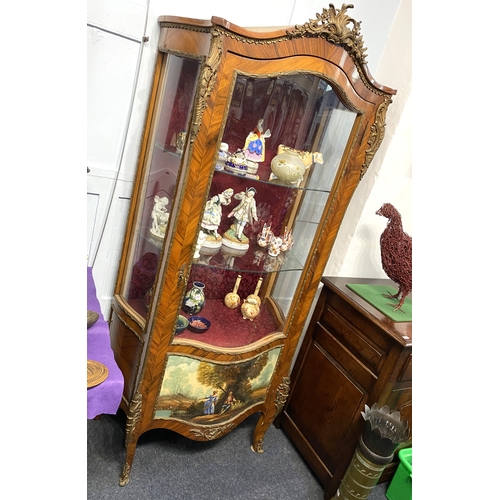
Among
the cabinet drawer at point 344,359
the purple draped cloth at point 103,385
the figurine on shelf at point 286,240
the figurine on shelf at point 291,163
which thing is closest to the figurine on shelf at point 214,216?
the figurine on shelf at point 291,163

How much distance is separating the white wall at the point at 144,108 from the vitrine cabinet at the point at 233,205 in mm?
78

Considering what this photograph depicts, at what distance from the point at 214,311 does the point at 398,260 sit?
893 mm

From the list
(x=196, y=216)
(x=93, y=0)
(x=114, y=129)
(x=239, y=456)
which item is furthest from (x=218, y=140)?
(x=239, y=456)

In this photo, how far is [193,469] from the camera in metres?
2.02

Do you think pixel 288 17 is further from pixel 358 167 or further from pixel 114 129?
pixel 114 129

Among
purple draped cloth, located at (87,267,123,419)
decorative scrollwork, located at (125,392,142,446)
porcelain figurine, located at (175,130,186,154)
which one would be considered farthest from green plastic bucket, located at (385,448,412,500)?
porcelain figurine, located at (175,130,186,154)

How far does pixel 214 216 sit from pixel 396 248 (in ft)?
2.78

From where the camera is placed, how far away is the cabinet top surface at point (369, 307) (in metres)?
1.79

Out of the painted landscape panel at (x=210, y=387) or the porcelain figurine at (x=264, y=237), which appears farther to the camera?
the porcelain figurine at (x=264, y=237)

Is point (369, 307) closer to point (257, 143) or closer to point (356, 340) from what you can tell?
point (356, 340)

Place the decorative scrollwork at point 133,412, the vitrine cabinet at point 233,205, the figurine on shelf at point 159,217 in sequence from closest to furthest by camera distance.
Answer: the vitrine cabinet at point 233,205
the figurine on shelf at point 159,217
the decorative scrollwork at point 133,412

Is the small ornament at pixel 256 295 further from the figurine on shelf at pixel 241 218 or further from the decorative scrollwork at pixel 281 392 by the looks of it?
the decorative scrollwork at pixel 281 392

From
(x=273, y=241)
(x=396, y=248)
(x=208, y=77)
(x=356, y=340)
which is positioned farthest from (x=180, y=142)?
(x=356, y=340)

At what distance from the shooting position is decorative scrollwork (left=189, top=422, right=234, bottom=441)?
194 centimetres
